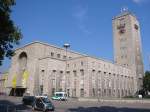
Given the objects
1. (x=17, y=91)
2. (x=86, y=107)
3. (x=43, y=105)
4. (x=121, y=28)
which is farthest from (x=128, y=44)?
(x=43, y=105)

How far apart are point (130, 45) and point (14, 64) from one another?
4657 centimetres

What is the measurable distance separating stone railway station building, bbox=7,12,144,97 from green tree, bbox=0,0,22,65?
4720cm

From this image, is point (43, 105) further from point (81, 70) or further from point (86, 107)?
point (81, 70)

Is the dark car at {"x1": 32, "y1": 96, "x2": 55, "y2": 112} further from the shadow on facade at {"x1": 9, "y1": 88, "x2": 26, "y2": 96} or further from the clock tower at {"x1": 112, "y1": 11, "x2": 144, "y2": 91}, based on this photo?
the clock tower at {"x1": 112, "y1": 11, "x2": 144, "y2": 91}

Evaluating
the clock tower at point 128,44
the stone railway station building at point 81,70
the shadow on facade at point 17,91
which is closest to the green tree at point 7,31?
the stone railway station building at point 81,70

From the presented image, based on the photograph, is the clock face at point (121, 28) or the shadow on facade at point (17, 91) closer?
the shadow on facade at point (17, 91)

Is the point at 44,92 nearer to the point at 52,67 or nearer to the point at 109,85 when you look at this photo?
the point at 52,67

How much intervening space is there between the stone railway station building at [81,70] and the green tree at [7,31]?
4720 centimetres

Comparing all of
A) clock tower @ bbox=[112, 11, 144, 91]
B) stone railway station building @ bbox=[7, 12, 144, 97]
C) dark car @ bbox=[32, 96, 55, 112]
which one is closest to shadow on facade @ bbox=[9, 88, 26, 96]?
stone railway station building @ bbox=[7, 12, 144, 97]

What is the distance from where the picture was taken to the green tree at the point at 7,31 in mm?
19663

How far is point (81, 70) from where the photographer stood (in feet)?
230

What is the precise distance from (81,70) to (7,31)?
50355mm

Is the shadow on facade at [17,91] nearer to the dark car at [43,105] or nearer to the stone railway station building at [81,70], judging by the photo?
the stone railway station building at [81,70]

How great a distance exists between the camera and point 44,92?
70062 mm
